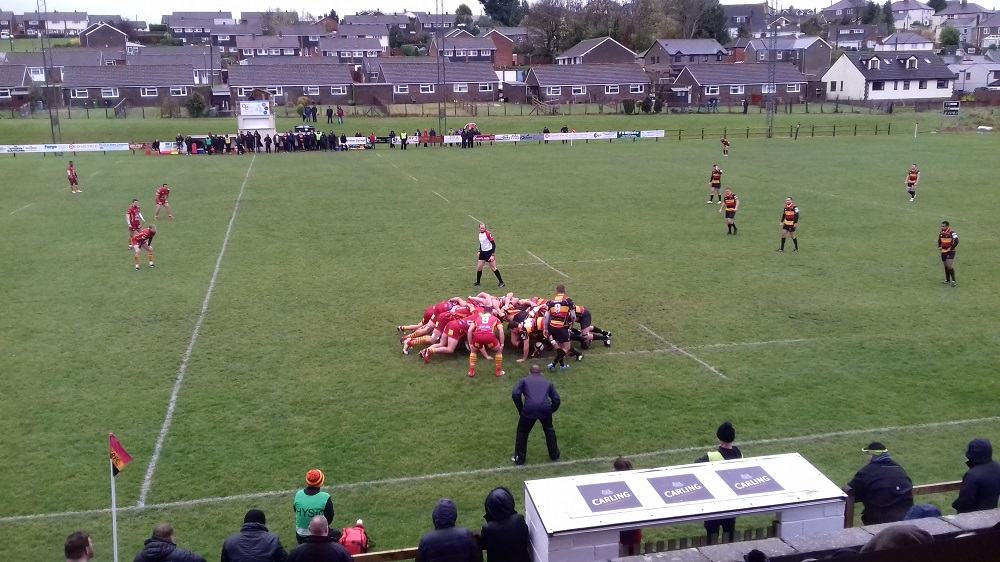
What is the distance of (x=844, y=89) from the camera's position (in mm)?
94875

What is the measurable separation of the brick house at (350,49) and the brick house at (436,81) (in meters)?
37.4

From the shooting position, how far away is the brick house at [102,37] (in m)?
132

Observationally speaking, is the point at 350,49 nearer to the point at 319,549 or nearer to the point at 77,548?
the point at 77,548

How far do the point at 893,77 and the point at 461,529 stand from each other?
323 ft

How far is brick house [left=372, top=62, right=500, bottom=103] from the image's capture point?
292 ft

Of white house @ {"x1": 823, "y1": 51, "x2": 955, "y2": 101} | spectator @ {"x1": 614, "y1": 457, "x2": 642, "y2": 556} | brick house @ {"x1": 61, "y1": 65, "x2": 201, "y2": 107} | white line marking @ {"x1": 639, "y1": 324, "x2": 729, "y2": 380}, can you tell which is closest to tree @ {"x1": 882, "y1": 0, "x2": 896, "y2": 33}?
white house @ {"x1": 823, "y1": 51, "x2": 955, "y2": 101}

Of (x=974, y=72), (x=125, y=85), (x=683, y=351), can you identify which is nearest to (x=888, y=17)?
(x=974, y=72)

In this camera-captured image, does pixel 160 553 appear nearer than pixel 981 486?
Yes

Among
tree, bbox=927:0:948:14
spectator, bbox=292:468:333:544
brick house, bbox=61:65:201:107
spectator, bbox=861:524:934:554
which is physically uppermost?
tree, bbox=927:0:948:14

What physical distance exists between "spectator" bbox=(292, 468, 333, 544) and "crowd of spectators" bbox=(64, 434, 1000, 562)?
0.01 metres

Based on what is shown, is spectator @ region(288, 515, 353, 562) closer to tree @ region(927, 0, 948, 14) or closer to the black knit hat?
the black knit hat

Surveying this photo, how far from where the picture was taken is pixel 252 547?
7695 mm

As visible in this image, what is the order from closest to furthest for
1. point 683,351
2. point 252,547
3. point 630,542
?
point 630,542
point 252,547
point 683,351

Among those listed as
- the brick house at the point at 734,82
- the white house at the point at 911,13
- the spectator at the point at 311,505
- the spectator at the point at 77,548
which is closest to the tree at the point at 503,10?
the brick house at the point at 734,82
